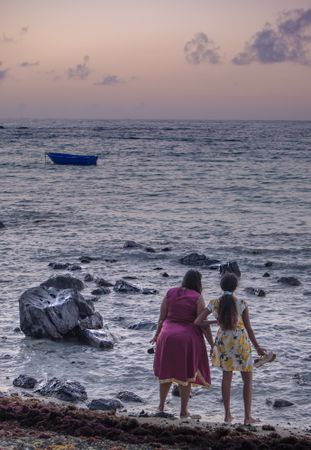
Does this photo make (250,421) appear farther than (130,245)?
No

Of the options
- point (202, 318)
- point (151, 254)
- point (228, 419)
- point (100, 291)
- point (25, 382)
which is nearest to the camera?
point (202, 318)

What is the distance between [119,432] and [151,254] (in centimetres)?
1251

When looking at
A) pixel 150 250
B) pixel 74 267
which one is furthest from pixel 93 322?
pixel 150 250

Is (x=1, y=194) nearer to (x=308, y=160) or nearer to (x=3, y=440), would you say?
(x=3, y=440)

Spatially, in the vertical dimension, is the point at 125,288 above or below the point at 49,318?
below

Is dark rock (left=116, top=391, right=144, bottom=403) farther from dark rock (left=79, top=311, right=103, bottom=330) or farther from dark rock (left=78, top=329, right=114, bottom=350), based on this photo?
dark rock (left=79, top=311, right=103, bottom=330)

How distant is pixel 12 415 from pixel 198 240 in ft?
49.4

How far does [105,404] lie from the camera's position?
28.2 feet

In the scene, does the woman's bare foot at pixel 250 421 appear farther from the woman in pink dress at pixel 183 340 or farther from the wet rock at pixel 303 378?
the wet rock at pixel 303 378

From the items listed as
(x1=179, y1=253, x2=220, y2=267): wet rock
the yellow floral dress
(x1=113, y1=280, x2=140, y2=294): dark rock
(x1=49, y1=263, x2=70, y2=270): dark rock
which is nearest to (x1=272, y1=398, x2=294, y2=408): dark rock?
the yellow floral dress

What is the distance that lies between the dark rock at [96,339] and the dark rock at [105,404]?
245 centimetres

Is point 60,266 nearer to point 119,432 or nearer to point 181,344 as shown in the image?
point 181,344

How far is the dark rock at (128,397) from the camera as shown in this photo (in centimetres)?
900

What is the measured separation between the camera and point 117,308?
533 inches
